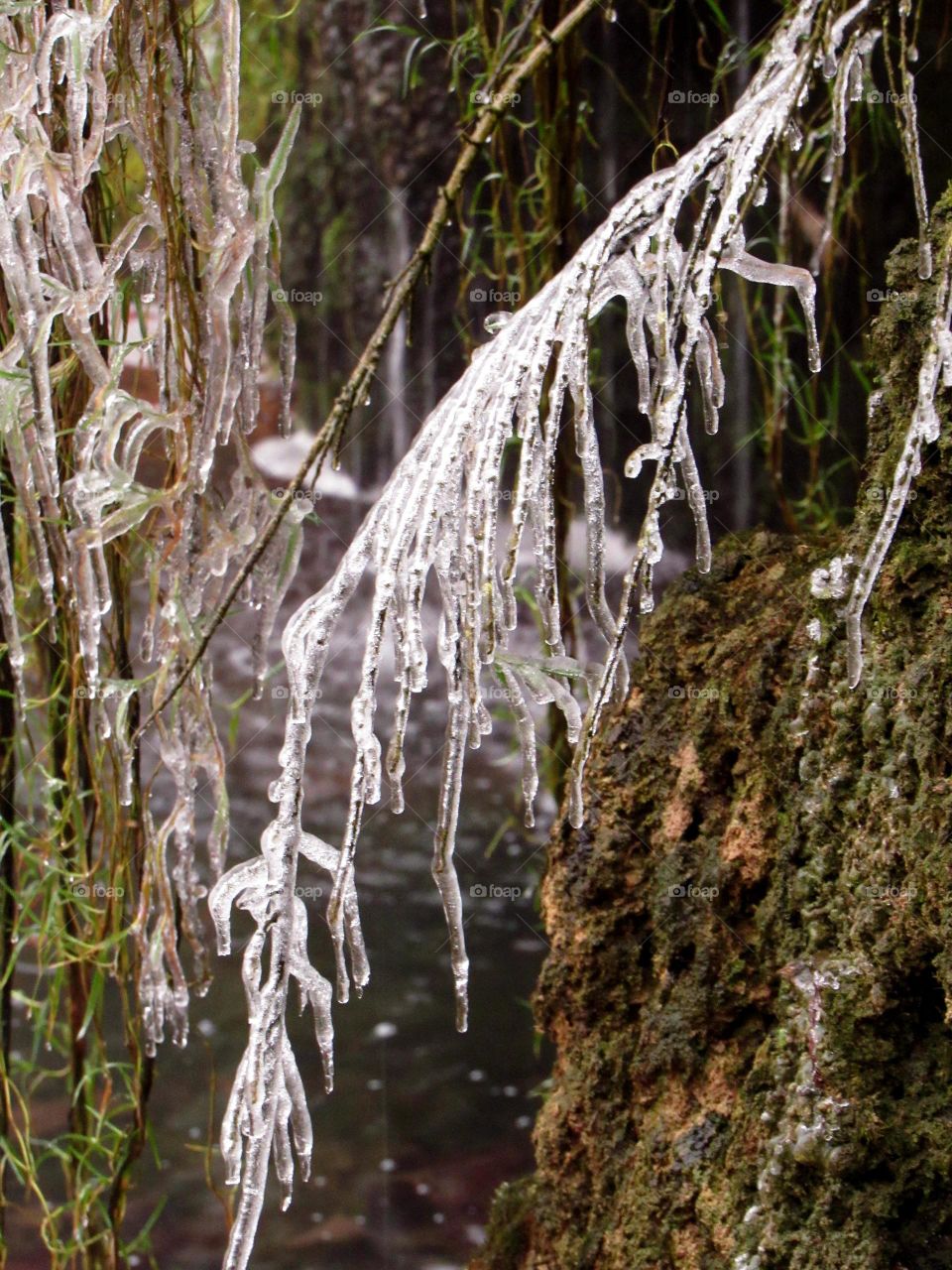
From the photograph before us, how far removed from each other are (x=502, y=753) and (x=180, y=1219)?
0.95m

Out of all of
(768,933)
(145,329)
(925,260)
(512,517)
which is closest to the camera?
(512,517)

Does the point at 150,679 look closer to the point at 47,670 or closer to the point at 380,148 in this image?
the point at 47,670

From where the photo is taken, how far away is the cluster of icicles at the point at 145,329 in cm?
102

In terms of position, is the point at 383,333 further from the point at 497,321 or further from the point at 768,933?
the point at 768,933

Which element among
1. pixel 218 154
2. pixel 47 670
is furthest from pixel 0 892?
pixel 218 154

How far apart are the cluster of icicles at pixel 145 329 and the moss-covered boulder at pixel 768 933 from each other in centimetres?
40

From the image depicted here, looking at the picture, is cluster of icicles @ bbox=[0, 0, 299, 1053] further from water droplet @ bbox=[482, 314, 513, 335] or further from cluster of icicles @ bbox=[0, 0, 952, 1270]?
water droplet @ bbox=[482, 314, 513, 335]

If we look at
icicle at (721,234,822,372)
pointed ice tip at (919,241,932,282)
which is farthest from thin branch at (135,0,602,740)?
pointed ice tip at (919,241,932,282)

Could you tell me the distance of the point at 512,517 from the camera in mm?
782

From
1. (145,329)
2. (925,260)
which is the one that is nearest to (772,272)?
(925,260)

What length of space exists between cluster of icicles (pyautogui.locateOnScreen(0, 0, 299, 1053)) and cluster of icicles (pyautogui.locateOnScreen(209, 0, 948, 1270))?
0.31 m

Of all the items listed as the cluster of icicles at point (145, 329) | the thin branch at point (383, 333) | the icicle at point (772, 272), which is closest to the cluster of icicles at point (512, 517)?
the icicle at point (772, 272)

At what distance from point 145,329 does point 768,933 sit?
0.80m

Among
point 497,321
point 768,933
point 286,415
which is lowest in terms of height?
point 768,933
